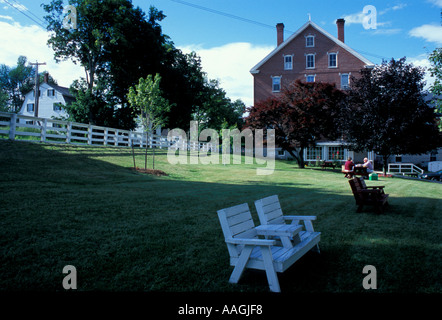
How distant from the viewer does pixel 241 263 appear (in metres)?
3.85

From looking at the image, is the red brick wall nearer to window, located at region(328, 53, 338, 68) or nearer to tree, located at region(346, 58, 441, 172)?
window, located at region(328, 53, 338, 68)

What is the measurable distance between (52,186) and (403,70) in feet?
79.9

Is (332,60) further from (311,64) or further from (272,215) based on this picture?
(272,215)

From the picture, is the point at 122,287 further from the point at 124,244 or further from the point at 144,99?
the point at 144,99

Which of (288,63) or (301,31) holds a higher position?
(301,31)

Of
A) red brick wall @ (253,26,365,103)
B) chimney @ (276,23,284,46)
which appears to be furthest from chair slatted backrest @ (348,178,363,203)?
chimney @ (276,23,284,46)

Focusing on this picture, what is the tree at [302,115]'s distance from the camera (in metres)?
27.8

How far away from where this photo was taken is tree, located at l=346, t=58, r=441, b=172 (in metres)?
22.8

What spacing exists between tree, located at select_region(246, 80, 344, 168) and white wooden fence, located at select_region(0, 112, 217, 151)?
293 inches

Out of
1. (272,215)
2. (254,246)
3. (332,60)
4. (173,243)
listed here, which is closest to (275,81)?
(332,60)

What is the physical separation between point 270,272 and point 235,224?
747 mm

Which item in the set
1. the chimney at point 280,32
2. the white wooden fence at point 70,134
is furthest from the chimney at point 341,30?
the white wooden fence at point 70,134
